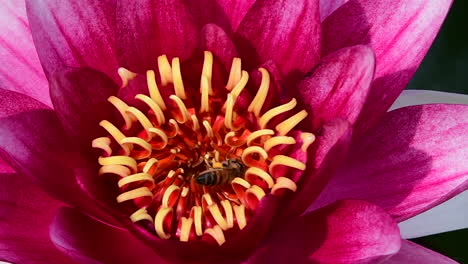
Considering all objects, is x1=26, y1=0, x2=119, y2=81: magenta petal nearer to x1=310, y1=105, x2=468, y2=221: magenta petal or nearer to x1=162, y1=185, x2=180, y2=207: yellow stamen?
x1=162, y1=185, x2=180, y2=207: yellow stamen

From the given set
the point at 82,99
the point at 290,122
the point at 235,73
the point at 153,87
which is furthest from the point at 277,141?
the point at 82,99

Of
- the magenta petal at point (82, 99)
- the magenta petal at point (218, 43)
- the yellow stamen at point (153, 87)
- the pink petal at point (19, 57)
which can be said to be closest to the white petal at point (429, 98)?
the magenta petal at point (218, 43)

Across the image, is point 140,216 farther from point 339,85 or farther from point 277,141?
point 339,85

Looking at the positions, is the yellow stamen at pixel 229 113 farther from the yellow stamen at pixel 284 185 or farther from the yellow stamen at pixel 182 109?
the yellow stamen at pixel 284 185

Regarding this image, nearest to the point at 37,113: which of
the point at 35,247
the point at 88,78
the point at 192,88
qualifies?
the point at 88,78

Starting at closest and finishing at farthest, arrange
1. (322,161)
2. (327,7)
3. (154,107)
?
(322,161) < (154,107) < (327,7)

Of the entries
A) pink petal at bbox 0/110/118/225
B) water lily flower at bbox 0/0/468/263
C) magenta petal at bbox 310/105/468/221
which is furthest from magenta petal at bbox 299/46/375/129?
pink petal at bbox 0/110/118/225
